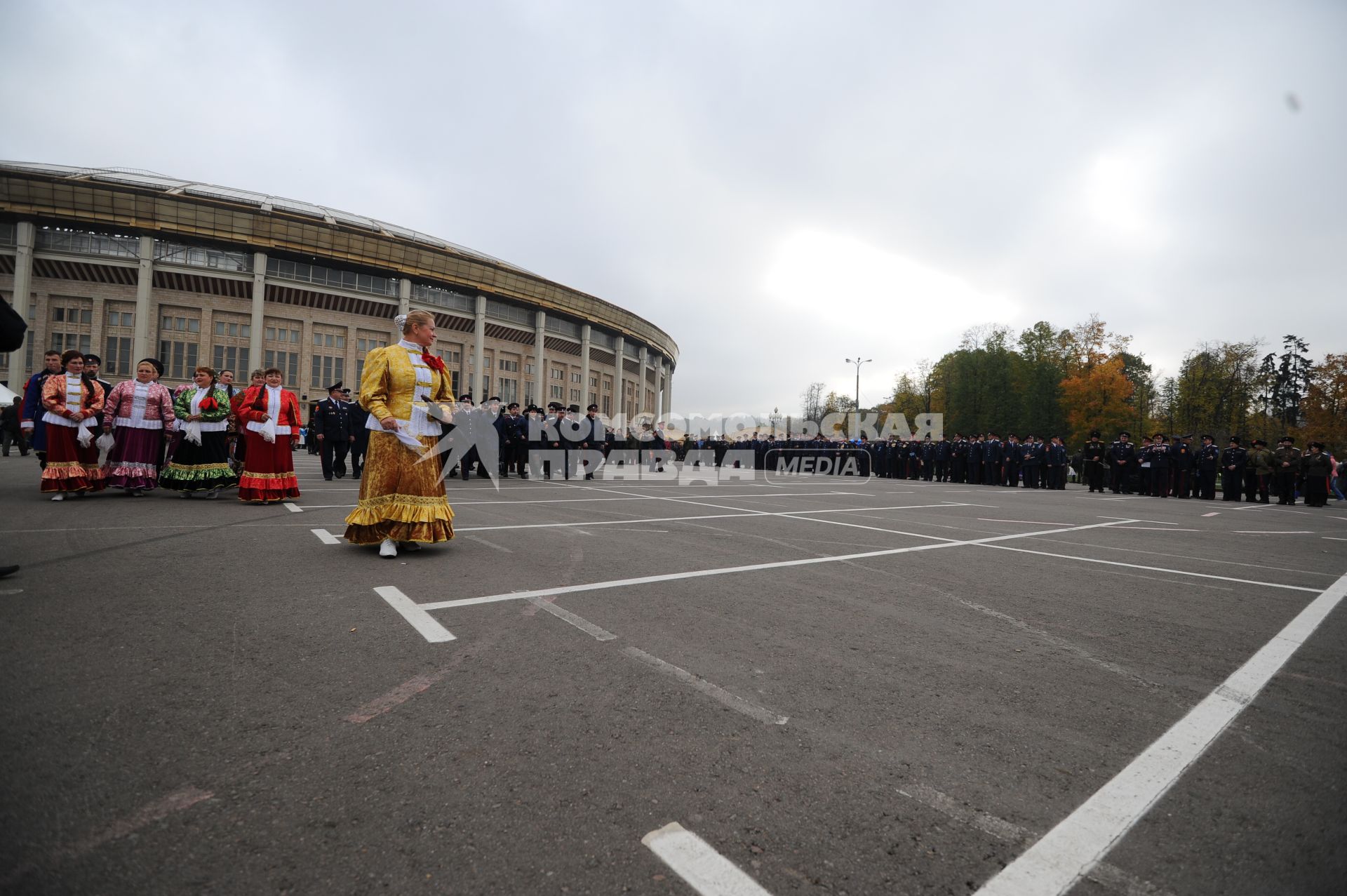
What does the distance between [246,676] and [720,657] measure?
88.4 inches

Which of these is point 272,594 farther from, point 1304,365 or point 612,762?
point 1304,365

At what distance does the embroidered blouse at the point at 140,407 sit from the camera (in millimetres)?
9711

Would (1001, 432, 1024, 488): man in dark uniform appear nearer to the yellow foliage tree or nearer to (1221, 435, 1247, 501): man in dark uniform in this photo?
(1221, 435, 1247, 501): man in dark uniform

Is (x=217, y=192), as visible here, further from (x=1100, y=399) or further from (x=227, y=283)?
(x=1100, y=399)

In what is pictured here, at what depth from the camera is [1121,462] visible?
922 inches

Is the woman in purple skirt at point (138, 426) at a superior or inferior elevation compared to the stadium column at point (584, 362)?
inferior

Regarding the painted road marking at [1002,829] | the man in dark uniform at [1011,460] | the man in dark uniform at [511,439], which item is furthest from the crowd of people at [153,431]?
the man in dark uniform at [1011,460]

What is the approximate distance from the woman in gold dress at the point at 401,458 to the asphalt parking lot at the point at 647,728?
1.63 ft

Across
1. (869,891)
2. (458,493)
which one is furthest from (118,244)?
(869,891)

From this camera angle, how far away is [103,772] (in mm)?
1995

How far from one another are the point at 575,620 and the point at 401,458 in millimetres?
3098

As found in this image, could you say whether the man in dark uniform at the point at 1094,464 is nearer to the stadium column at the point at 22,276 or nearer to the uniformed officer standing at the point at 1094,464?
the uniformed officer standing at the point at 1094,464

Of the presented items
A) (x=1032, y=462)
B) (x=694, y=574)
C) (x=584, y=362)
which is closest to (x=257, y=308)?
(x=584, y=362)

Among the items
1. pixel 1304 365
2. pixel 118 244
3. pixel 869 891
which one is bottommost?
pixel 869 891
